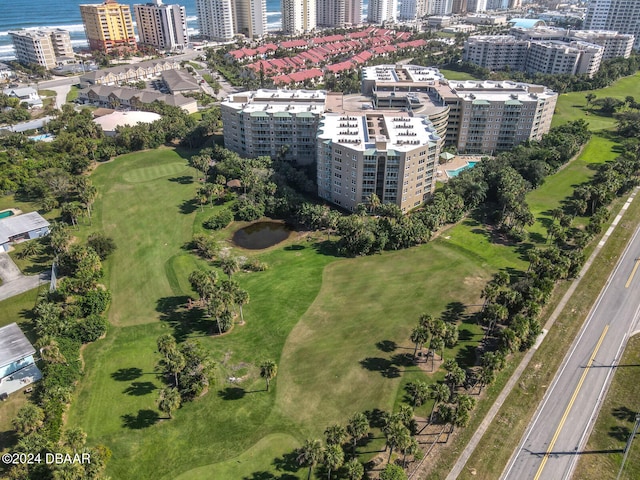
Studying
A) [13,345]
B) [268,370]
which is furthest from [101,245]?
[268,370]

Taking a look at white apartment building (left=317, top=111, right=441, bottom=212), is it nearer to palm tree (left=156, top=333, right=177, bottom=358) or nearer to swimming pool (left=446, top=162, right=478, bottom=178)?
swimming pool (left=446, top=162, right=478, bottom=178)

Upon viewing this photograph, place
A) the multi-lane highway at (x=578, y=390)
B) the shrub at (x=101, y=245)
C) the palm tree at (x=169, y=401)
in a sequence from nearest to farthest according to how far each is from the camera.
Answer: the multi-lane highway at (x=578, y=390) → the palm tree at (x=169, y=401) → the shrub at (x=101, y=245)

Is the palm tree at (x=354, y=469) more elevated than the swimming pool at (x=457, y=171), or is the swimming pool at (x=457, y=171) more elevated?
the swimming pool at (x=457, y=171)

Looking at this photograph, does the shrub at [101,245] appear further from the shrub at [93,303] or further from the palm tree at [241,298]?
the palm tree at [241,298]

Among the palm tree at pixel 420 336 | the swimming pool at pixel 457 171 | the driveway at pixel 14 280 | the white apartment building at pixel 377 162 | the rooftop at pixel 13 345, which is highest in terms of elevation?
the white apartment building at pixel 377 162

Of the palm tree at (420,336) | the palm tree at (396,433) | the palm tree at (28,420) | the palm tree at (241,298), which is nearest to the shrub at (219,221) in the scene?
the palm tree at (241,298)

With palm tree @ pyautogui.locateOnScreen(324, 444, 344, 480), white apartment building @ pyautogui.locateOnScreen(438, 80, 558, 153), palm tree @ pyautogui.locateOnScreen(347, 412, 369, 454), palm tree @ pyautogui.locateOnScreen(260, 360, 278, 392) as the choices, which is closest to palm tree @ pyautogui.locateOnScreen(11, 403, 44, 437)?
palm tree @ pyautogui.locateOnScreen(260, 360, 278, 392)

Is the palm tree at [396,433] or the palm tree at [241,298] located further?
the palm tree at [241,298]
